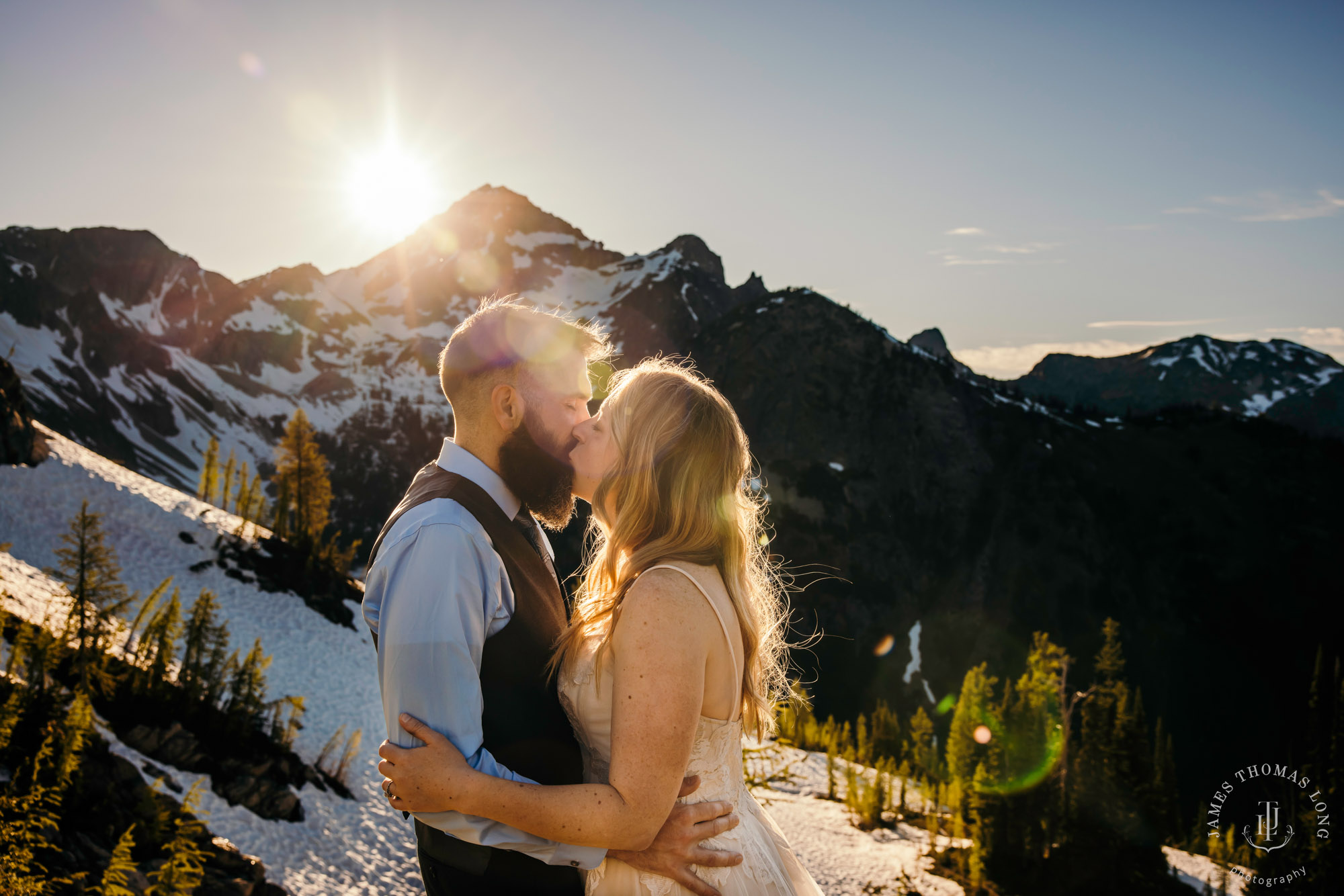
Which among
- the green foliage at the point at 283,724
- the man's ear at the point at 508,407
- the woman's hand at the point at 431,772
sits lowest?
the green foliage at the point at 283,724

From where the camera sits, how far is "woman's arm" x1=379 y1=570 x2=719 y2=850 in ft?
7.23

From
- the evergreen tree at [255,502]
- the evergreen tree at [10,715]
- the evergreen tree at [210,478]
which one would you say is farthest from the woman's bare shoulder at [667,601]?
the evergreen tree at [210,478]

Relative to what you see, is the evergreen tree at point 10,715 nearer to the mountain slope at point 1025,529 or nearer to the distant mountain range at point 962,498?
the distant mountain range at point 962,498

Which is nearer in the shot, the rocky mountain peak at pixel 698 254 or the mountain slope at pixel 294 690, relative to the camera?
the mountain slope at pixel 294 690

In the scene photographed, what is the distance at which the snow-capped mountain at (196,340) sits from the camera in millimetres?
96688

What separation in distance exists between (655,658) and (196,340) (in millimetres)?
188740

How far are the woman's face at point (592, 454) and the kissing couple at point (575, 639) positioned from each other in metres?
0.01

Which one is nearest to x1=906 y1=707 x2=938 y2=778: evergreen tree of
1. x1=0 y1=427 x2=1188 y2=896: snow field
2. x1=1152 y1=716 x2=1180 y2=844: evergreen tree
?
x1=0 y1=427 x2=1188 y2=896: snow field

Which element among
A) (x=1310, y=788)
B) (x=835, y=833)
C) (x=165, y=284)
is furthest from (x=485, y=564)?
(x=165, y=284)

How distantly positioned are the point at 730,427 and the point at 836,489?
90.4 meters

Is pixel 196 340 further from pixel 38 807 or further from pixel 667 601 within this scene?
pixel 667 601

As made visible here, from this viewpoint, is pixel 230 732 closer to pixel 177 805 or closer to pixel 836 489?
pixel 177 805

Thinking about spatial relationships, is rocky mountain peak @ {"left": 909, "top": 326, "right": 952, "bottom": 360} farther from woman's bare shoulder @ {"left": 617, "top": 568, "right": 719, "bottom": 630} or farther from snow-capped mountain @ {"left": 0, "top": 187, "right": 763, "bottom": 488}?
woman's bare shoulder @ {"left": 617, "top": 568, "right": 719, "bottom": 630}

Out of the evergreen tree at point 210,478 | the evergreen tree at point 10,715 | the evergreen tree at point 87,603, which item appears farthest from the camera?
the evergreen tree at point 210,478
